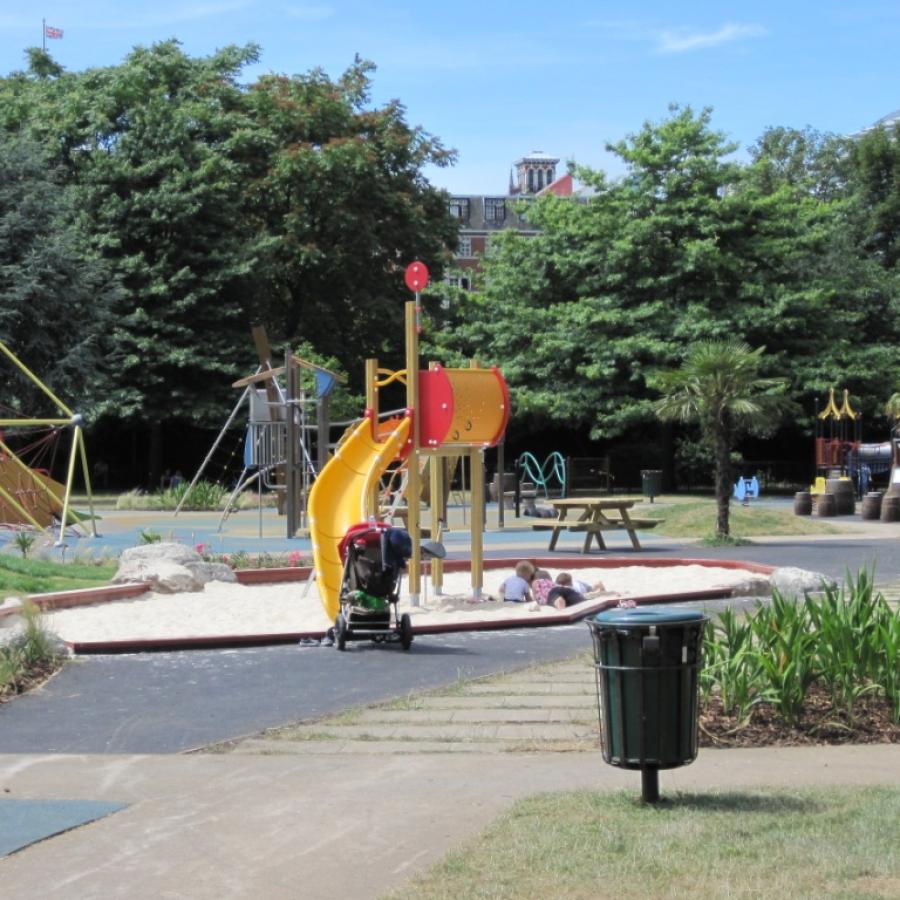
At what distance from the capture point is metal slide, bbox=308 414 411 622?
51.2 feet

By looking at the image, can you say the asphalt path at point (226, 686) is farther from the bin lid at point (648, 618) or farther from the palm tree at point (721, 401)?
the palm tree at point (721, 401)

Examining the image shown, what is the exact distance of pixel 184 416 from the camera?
49125 mm

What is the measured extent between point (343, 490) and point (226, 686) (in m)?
5.21

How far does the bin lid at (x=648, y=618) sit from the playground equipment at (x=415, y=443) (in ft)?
29.0

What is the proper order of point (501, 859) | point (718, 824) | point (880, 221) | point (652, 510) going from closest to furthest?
point (501, 859), point (718, 824), point (652, 510), point (880, 221)

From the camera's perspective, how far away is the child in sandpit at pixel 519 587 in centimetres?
1695

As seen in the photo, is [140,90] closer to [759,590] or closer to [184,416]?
[184,416]

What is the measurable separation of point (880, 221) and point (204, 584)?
4768 centimetres

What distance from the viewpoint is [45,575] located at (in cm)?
1908

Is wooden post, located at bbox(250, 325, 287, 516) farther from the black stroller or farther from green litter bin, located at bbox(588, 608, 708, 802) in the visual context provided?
green litter bin, located at bbox(588, 608, 708, 802)

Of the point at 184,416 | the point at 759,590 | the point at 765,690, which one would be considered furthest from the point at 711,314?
the point at 765,690

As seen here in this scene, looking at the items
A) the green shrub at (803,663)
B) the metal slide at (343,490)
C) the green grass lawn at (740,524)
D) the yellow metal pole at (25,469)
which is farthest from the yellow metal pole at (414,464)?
the yellow metal pole at (25,469)

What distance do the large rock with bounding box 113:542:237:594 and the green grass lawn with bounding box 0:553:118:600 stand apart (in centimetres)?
54

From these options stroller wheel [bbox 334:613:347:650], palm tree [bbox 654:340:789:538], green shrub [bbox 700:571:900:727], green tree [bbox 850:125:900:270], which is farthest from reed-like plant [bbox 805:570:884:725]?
green tree [bbox 850:125:900:270]
